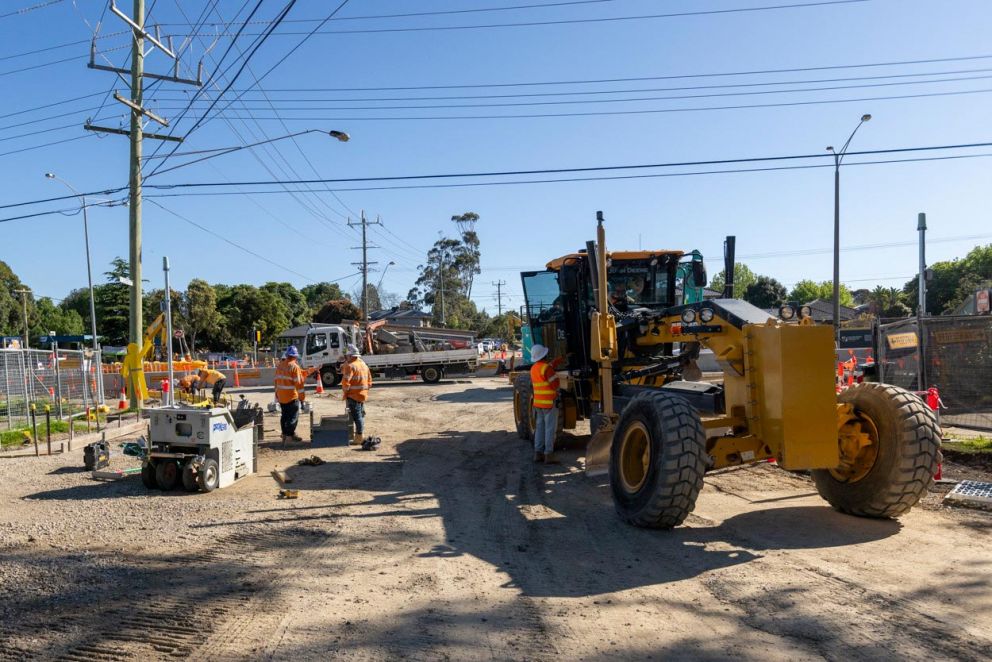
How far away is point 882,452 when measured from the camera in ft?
20.7

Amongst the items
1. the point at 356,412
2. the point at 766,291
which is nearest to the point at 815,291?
the point at 766,291

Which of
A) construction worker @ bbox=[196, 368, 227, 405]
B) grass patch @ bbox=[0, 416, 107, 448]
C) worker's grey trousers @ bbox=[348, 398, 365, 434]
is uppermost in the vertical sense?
construction worker @ bbox=[196, 368, 227, 405]

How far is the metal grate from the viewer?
23.1 feet

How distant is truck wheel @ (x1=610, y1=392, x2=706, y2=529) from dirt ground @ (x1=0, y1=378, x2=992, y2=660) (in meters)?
0.23

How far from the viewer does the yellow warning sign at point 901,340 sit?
13555 mm

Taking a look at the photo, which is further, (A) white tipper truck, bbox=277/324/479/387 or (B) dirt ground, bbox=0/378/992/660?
(A) white tipper truck, bbox=277/324/479/387

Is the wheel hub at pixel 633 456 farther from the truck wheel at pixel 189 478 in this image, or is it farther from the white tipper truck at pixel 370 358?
the white tipper truck at pixel 370 358

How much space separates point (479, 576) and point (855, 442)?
3683 mm

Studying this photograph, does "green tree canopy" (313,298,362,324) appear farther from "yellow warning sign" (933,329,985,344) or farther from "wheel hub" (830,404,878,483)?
"wheel hub" (830,404,878,483)

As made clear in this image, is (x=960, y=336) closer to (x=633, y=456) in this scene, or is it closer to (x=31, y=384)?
(x=633, y=456)

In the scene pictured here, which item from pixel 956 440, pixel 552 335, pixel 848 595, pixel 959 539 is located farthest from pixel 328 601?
pixel 956 440

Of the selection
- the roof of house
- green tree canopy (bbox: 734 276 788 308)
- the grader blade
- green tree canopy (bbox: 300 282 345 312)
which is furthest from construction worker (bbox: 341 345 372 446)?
green tree canopy (bbox: 300 282 345 312)

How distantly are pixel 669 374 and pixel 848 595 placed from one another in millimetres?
4971

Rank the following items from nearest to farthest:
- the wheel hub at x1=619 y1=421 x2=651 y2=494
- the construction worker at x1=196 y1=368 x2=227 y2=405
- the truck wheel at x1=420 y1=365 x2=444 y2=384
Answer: the wheel hub at x1=619 y1=421 x2=651 y2=494, the construction worker at x1=196 y1=368 x2=227 y2=405, the truck wheel at x1=420 y1=365 x2=444 y2=384
